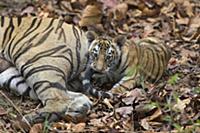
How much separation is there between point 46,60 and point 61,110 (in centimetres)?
61

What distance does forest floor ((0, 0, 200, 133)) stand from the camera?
477cm

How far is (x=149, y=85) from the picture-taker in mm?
5785

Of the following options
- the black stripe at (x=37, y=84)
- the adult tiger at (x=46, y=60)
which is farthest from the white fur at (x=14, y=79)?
the black stripe at (x=37, y=84)

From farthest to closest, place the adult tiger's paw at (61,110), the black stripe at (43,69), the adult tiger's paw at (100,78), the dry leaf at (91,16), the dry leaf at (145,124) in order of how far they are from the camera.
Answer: the dry leaf at (91,16) → the adult tiger's paw at (100,78) → the black stripe at (43,69) → the adult tiger's paw at (61,110) → the dry leaf at (145,124)

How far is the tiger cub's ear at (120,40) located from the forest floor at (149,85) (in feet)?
1.55

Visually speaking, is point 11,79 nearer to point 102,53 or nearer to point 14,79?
point 14,79

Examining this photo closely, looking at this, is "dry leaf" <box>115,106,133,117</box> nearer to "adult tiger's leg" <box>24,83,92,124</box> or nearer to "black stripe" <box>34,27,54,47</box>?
"adult tiger's leg" <box>24,83,92,124</box>

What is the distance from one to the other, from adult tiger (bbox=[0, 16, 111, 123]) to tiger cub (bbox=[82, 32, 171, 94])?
125mm

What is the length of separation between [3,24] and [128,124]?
1653 millimetres

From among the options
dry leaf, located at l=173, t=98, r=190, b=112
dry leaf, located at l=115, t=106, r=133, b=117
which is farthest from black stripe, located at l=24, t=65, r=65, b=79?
dry leaf, located at l=173, t=98, r=190, b=112

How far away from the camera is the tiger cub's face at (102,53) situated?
5.63m

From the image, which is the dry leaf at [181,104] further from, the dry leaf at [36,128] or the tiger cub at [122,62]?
the dry leaf at [36,128]

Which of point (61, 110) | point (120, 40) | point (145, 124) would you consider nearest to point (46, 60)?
point (61, 110)

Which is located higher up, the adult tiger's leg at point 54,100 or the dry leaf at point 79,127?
the adult tiger's leg at point 54,100
